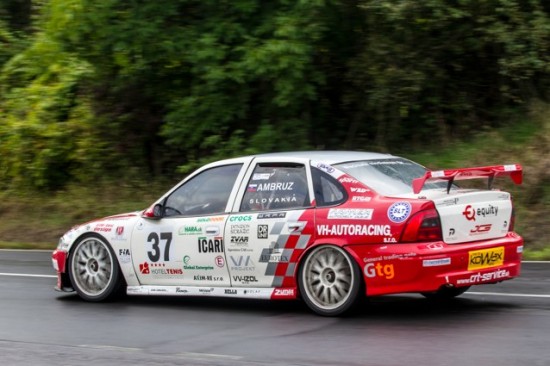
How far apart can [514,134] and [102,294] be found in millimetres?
9703

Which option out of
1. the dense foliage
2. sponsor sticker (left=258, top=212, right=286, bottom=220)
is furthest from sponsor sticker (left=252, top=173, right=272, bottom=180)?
the dense foliage

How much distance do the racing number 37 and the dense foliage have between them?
8025 millimetres

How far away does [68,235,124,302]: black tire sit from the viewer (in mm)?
10266

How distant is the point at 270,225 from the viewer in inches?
358

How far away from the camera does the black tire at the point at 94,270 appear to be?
10266 mm

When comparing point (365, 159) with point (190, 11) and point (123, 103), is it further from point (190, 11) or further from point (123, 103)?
point (123, 103)

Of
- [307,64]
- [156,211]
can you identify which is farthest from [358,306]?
[307,64]

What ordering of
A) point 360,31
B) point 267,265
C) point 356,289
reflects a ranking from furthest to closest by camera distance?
point 360,31 < point 267,265 < point 356,289

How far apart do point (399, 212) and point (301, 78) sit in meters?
9.74

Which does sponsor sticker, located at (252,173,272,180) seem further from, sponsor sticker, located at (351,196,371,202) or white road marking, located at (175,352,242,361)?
white road marking, located at (175,352,242,361)

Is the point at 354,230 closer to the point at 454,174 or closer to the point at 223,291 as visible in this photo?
the point at 454,174

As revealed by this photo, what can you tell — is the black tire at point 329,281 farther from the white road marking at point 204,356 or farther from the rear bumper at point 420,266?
the white road marking at point 204,356

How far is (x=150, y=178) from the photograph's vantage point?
68.3 feet

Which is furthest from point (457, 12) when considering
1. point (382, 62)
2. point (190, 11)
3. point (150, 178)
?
point (150, 178)
